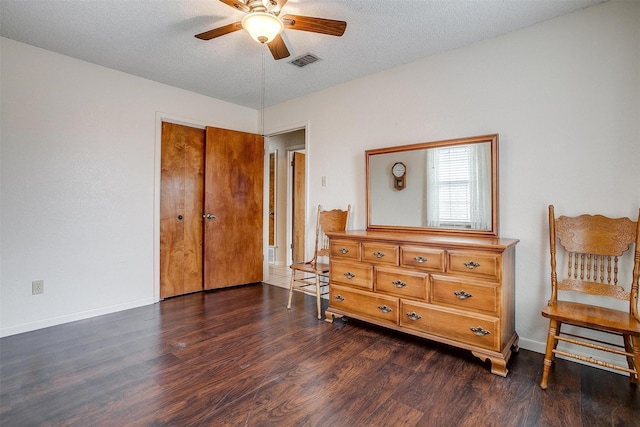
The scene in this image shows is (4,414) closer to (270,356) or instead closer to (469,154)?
(270,356)

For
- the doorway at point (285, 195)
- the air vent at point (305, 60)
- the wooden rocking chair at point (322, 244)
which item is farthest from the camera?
the doorway at point (285, 195)

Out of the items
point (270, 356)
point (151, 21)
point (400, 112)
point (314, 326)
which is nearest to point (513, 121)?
point (400, 112)

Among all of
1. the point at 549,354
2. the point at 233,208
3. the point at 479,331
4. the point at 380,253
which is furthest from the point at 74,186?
the point at 549,354

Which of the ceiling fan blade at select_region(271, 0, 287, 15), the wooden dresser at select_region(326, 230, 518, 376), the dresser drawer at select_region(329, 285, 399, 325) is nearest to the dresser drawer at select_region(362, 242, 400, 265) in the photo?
the wooden dresser at select_region(326, 230, 518, 376)

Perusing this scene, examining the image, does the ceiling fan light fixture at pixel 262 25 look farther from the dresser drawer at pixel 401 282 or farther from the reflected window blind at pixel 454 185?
the dresser drawer at pixel 401 282

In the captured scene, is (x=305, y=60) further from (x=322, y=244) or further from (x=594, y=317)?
(x=594, y=317)

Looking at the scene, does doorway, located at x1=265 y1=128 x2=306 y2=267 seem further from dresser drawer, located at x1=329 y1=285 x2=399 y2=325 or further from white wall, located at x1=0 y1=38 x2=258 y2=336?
dresser drawer, located at x1=329 y1=285 x2=399 y2=325

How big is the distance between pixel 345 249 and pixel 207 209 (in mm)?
2001

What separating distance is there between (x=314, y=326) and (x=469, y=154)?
1996 millimetres

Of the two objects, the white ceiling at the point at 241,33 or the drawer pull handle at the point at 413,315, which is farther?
the drawer pull handle at the point at 413,315

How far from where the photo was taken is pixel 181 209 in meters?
3.81

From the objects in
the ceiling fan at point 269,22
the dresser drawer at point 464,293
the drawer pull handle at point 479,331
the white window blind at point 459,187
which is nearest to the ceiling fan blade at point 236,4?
the ceiling fan at point 269,22

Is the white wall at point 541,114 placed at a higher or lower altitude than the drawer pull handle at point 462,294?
higher

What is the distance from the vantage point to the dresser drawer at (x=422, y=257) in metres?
2.22
